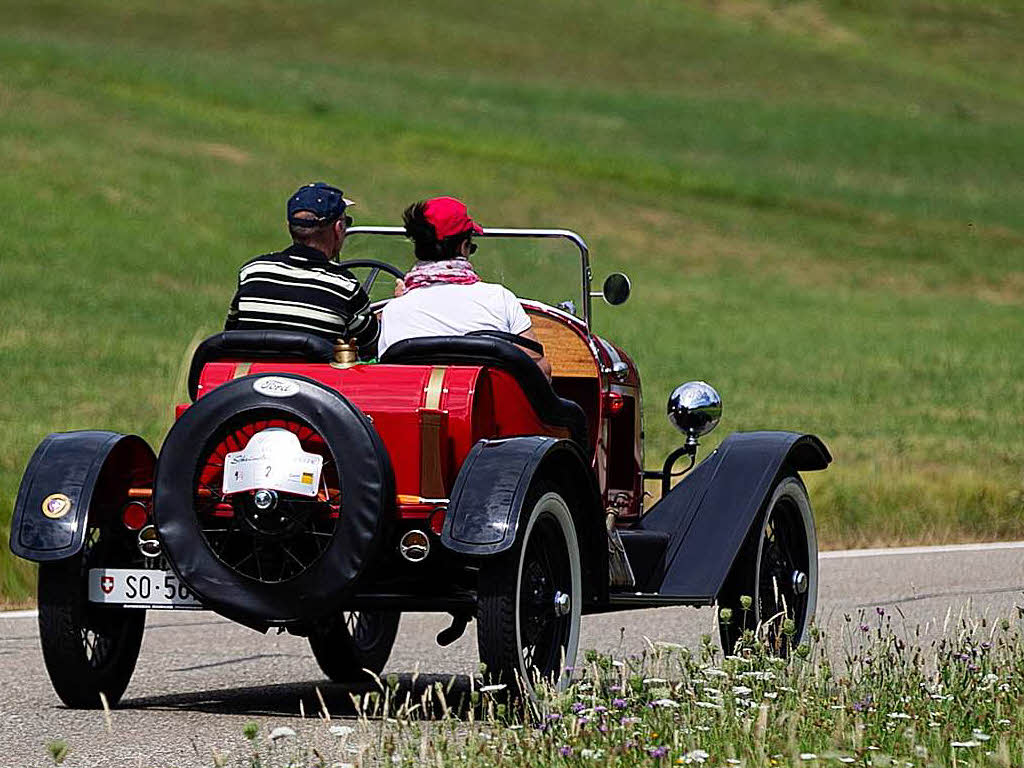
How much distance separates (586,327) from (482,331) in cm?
162

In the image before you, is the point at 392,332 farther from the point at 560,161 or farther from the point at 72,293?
the point at 560,161

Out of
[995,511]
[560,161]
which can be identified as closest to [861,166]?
[560,161]

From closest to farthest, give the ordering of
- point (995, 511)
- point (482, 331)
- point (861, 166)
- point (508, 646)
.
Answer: point (508, 646) < point (482, 331) < point (995, 511) < point (861, 166)

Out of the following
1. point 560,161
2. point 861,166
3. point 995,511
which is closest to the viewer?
point 995,511

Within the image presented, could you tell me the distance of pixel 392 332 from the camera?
7820 millimetres

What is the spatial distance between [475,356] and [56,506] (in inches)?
59.3

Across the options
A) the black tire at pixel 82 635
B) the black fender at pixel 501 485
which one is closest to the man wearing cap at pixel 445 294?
the black fender at pixel 501 485

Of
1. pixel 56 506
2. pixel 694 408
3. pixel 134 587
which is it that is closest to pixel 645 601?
pixel 694 408

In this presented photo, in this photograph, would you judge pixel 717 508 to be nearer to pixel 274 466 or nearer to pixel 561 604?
pixel 561 604

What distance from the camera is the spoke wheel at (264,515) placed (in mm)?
6945

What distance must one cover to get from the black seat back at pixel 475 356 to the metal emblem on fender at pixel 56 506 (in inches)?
48.1

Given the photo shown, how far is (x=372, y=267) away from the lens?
369 inches

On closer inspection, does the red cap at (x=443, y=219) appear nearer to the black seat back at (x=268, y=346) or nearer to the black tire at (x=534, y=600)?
the black seat back at (x=268, y=346)

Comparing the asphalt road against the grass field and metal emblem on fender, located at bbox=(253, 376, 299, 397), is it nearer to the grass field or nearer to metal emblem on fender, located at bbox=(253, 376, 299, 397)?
metal emblem on fender, located at bbox=(253, 376, 299, 397)
